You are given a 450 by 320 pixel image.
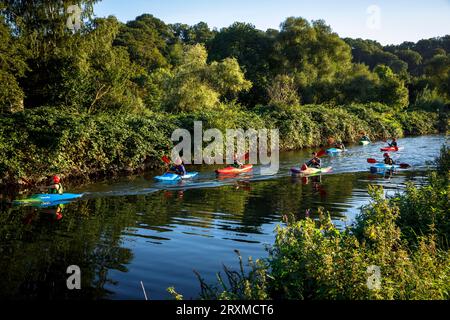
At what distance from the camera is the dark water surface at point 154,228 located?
9.70 m

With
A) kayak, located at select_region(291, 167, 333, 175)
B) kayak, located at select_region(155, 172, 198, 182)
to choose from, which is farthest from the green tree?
kayak, located at select_region(155, 172, 198, 182)

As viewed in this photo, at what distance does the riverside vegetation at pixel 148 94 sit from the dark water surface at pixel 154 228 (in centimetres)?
275

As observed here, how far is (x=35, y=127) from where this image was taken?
857 inches

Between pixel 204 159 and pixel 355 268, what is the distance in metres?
24.9

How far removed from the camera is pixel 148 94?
135 feet

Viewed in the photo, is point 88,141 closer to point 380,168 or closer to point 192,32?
point 380,168

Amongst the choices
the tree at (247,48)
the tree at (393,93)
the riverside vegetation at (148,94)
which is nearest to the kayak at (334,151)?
the riverside vegetation at (148,94)

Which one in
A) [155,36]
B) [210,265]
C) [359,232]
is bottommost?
[210,265]

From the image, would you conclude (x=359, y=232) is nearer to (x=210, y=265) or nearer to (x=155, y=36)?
(x=210, y=265)

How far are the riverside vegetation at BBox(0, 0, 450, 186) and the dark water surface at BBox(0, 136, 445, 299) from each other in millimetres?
2751

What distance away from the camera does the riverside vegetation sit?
874 inches

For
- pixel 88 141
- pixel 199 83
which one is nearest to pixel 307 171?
pixel 88 141

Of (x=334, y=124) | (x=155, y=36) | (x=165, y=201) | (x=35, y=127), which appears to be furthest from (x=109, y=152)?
(x=155, y=36)
